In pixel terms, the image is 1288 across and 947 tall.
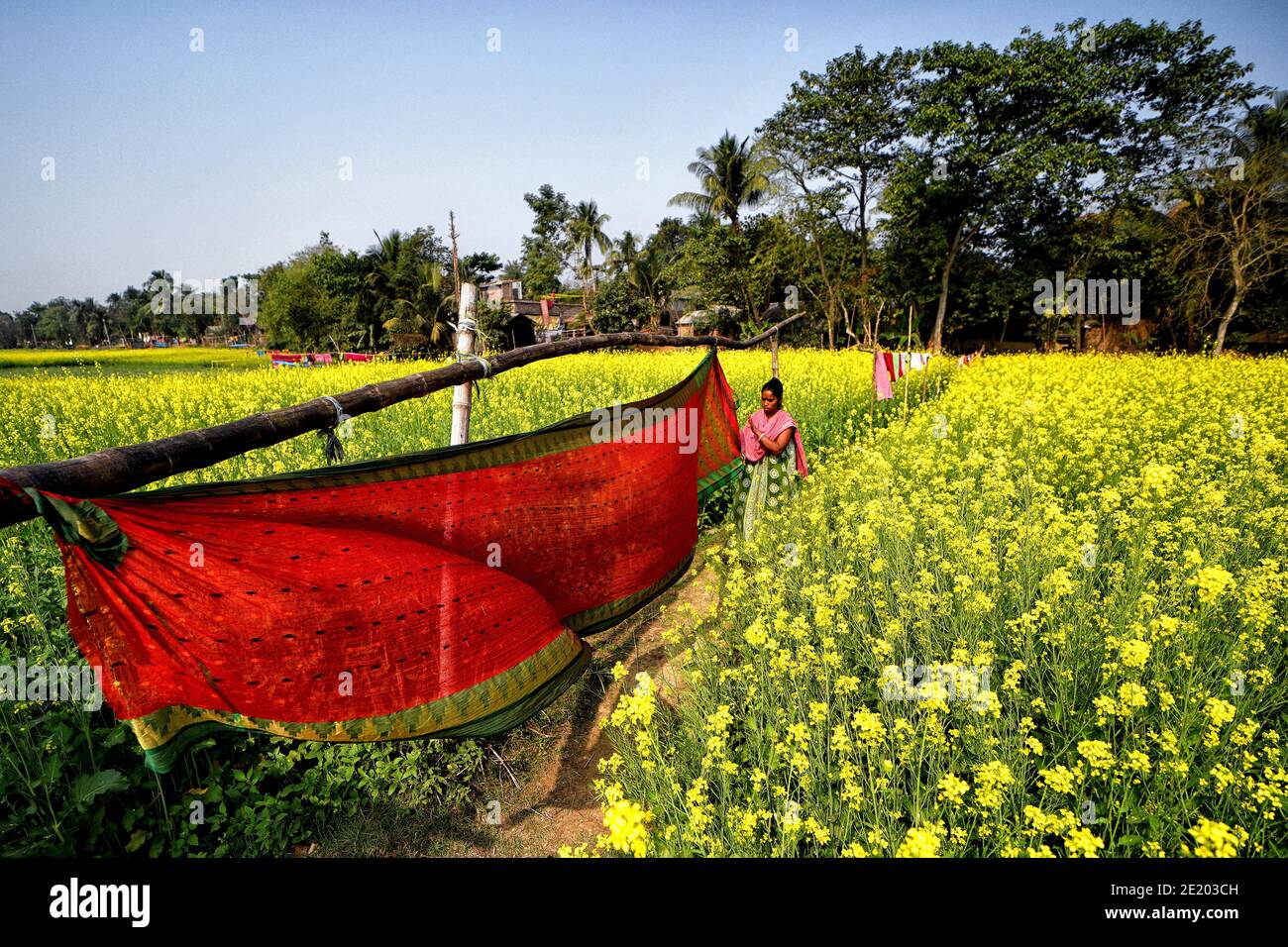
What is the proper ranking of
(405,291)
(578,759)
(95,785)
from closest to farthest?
(95,785), (578,759), (405,291)

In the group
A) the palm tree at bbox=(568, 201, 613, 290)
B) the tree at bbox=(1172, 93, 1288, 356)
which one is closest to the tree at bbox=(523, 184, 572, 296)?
the palm tree at bbox=(568, 201, 613, 290)

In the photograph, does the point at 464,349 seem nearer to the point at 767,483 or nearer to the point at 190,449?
the point at 190,449

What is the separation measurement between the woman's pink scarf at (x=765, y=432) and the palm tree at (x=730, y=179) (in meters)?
27.5

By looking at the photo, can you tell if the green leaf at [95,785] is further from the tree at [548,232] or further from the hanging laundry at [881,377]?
the tree at [548,232]

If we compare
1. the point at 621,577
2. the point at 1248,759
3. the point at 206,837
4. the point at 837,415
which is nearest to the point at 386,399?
the point at 621,577

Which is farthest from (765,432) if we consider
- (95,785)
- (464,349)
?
(95,785)

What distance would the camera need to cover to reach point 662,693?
310cm

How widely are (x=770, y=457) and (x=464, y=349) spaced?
278 cm

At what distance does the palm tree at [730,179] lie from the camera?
28781 mm

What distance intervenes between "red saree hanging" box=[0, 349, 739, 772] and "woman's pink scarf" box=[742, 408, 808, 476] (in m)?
2.50

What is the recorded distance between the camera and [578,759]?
2980 millimetres

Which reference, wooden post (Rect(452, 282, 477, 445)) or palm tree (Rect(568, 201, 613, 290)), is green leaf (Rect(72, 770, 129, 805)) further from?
palm tree (Rect(568, 201, 613, 290))

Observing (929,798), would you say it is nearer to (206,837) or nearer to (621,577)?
(621,577)
